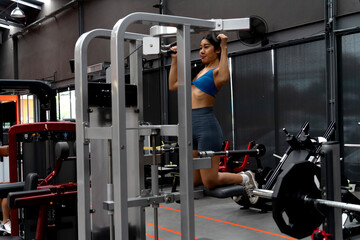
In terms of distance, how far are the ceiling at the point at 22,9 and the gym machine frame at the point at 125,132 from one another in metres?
12.9

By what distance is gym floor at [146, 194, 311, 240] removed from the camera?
429 cm

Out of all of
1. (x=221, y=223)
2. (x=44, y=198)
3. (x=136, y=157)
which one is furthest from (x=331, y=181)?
(x=221, y=223)

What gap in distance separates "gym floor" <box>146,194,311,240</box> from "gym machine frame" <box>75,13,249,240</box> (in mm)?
1754

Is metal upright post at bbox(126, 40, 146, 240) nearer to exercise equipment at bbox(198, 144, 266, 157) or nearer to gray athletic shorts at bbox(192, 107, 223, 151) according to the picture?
exercise equipment at bbox(198, 144, 266, 157)

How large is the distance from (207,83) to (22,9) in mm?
13945

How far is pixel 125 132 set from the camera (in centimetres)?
210

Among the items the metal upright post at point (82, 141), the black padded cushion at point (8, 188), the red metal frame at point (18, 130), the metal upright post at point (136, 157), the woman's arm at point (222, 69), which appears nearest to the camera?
the metal upright post at point (82, 141)

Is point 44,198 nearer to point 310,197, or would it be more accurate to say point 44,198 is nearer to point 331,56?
point 310,197

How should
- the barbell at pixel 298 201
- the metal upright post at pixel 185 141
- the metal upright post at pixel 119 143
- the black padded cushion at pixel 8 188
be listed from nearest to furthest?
the barbell at pixel 298 201 < the metal upright post at pixel 119 143 < the metal upright post at pixel 185 141 < the black padded cushion at pixel 8 188

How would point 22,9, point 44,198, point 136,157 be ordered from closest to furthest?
point 136,157, point 44,198, point 22,9

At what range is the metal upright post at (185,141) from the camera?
2242mm

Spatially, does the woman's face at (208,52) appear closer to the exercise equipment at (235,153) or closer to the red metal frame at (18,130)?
the exercise equipment at (235,153)

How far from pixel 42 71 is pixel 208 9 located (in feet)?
27.4

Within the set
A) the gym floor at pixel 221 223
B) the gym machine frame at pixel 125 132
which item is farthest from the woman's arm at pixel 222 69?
the gym floor at pixel 221 223
